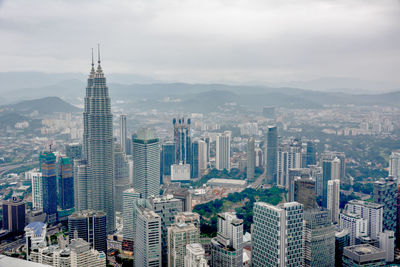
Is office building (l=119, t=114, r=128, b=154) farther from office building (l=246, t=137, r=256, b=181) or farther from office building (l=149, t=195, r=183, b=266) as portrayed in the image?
office building (l=149, t=195, r=183, b=266)

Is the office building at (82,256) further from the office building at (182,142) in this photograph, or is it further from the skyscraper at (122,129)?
the office building at (182,142)

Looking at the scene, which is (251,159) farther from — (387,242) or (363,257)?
(363,257)

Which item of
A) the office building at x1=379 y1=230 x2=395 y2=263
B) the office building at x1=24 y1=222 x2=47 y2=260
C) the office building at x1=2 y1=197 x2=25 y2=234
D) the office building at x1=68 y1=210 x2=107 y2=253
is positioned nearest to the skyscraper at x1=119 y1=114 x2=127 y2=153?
the office building at x1=2 y1=197 x2=25 y2=234

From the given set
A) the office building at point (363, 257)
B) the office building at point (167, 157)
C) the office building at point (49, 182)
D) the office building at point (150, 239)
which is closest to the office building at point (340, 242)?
the office building at point (363, 257)

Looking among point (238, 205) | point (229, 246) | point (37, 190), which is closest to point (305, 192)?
point (238, 205)

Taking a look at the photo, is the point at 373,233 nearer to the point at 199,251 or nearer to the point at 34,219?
the point at 199,251

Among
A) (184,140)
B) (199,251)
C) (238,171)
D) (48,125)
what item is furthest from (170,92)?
Answer: (199,251)
